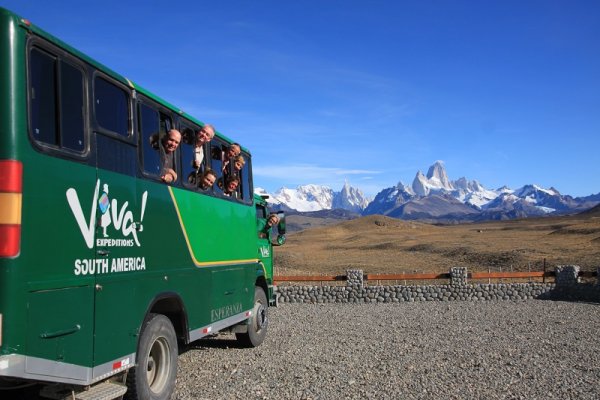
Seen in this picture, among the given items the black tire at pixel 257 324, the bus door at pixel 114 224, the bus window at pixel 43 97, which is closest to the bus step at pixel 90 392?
the bus door at pixel 114 224

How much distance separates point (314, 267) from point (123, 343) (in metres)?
37.8

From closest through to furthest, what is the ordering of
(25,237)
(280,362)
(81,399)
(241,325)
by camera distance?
(25,237)
(81,399)
(280,362)
(241,325)

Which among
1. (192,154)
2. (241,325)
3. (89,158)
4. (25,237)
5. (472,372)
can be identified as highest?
(192,154)

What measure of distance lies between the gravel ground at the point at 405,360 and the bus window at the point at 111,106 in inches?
142

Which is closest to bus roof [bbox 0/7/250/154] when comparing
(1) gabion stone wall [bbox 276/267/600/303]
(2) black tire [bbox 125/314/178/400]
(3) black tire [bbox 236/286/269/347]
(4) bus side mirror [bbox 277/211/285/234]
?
(2) black tire [bbox 125/314/178/400]

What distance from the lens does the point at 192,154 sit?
8.31 meters

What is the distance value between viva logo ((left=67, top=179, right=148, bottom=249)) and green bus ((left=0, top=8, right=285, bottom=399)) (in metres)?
0.02

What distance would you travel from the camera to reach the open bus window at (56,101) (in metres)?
4.81

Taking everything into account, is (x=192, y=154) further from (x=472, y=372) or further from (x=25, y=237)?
(x=472, y=372)

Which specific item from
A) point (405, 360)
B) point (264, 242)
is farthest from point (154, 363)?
Answer: point (264, 242)

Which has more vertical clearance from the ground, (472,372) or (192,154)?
(192,154)

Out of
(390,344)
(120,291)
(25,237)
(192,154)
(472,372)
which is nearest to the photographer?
(25,237)

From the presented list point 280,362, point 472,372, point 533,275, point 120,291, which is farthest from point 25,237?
point 533,275

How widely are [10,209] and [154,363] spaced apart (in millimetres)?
3188
